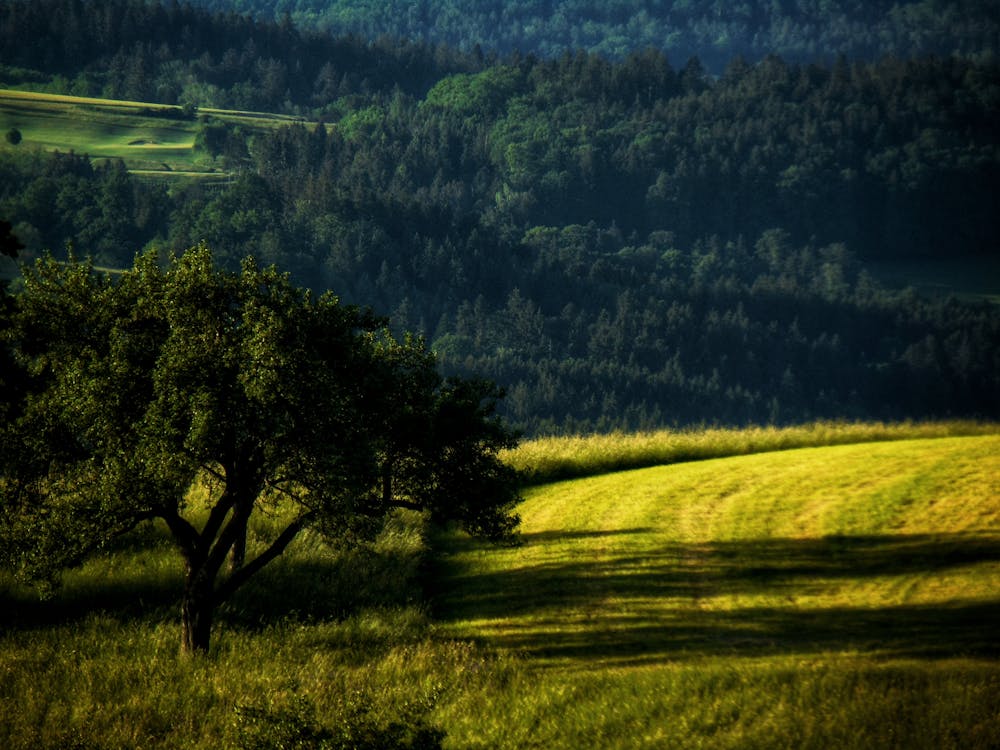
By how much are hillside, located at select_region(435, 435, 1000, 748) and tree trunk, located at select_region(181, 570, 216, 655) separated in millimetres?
6703

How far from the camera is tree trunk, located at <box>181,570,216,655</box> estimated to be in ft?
68.8

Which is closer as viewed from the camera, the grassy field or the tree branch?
the grassy field

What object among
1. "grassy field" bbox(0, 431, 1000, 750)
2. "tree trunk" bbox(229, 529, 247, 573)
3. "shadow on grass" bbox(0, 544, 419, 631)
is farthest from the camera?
"tree trunk" bbox(229, 529, 247, 573)

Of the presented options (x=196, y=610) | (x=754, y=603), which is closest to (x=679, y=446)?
(x=754, y=603)

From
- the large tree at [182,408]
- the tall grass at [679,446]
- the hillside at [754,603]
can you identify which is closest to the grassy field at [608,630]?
the hillside at [754,603]

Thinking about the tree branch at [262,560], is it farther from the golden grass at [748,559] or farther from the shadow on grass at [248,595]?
the golden grass at [748,559]

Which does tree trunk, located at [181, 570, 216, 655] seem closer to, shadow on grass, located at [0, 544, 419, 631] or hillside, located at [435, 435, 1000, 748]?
shadow on grass, located at [0, 544, 419, 631]

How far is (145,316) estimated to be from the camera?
19875 millimetres

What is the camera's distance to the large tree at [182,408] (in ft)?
61.6

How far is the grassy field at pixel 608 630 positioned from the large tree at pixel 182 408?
295cm

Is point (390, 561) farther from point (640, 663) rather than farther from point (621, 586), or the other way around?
point (640, 663)

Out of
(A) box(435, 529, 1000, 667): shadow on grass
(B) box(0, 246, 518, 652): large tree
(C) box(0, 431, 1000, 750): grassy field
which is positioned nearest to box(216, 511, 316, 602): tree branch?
(B) box(0, 246, 518, 652): large tree

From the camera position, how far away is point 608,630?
2445 cm

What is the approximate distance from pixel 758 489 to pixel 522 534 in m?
8.06
